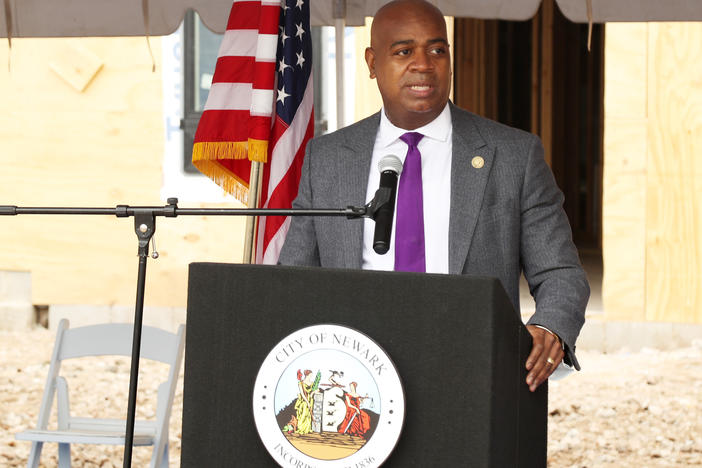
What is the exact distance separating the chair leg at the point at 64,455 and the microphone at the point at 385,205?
2.91m

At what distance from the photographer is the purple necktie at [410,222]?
8.75 feet

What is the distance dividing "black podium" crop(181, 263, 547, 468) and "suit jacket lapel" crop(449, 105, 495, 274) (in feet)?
2.42

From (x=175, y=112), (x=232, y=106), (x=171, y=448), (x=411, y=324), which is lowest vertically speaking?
(x=171, y=448)

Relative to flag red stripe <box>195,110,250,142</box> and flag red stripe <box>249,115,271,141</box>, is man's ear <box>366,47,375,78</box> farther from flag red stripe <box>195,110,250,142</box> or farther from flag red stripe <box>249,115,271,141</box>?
flag red stripe <box>195,110,250,142</box>

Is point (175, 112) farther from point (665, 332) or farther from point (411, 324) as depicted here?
point (411, 324)

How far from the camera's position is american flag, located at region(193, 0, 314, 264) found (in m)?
4.22

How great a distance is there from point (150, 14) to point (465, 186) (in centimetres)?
220

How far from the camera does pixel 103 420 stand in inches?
184

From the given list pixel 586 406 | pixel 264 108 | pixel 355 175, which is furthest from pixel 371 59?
pixel 586 406

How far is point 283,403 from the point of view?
1795mm

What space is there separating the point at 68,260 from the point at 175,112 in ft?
4.93

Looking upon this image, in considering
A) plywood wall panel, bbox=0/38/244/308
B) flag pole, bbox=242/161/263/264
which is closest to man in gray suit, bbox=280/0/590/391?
flag pole, bbox=242/161/263/264

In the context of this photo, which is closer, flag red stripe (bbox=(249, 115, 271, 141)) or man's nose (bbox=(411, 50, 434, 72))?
man's nose (bbox=(411, 50, 434, 72))

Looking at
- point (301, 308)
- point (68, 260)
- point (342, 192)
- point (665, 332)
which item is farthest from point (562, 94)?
point (301, 308)
